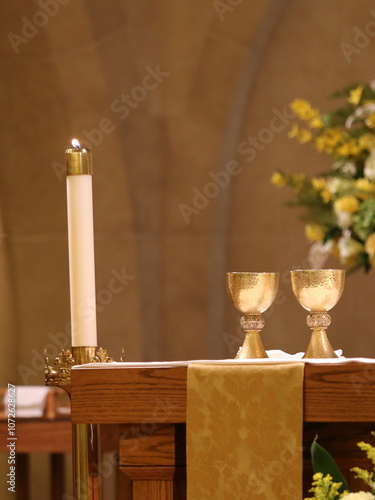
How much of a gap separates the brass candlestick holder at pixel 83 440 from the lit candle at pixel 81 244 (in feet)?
0.12

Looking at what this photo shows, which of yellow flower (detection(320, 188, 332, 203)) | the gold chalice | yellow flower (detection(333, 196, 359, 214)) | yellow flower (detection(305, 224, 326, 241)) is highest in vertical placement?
yellow flower (detection(320, 188, 332, 203))

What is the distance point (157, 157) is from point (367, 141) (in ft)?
11.7

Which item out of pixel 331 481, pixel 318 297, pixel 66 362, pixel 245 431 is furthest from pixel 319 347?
pixel 331 481

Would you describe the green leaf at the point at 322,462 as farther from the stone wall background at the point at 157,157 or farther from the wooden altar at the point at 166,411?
the stone wall background at the point at 157,157

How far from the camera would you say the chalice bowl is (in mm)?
2055

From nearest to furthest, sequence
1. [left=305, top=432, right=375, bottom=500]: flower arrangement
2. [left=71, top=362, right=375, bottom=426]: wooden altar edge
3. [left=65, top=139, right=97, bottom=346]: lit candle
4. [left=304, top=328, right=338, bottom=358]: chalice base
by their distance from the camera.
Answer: [left=305, top=432, right=375, bottom=500]: flower arrangement → [left=71, top=362, right=375, bottom=426]: wooden altar edge → [left=65, top=139, right=97, bottom=346]: lit candle → [left=304, top=328, right=338, bottom=358]: chalice base

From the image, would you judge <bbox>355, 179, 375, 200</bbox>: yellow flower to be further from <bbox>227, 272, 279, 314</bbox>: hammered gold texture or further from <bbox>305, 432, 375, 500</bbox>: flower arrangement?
<bbox>227, 272, 279, 314</bbox>: hammered gold texture

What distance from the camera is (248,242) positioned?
Result: 4.74 m

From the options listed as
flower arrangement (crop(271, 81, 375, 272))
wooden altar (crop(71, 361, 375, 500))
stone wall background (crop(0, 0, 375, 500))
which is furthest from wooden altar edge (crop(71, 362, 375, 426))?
stone wall background (crop(0, 0, 375, 500))

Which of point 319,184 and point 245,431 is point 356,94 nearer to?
point 319,184

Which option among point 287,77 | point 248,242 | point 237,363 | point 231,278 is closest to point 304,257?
point 248,242

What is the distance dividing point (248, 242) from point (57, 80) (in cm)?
134

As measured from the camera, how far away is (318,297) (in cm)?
203

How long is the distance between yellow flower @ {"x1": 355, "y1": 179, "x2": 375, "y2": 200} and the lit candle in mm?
813
